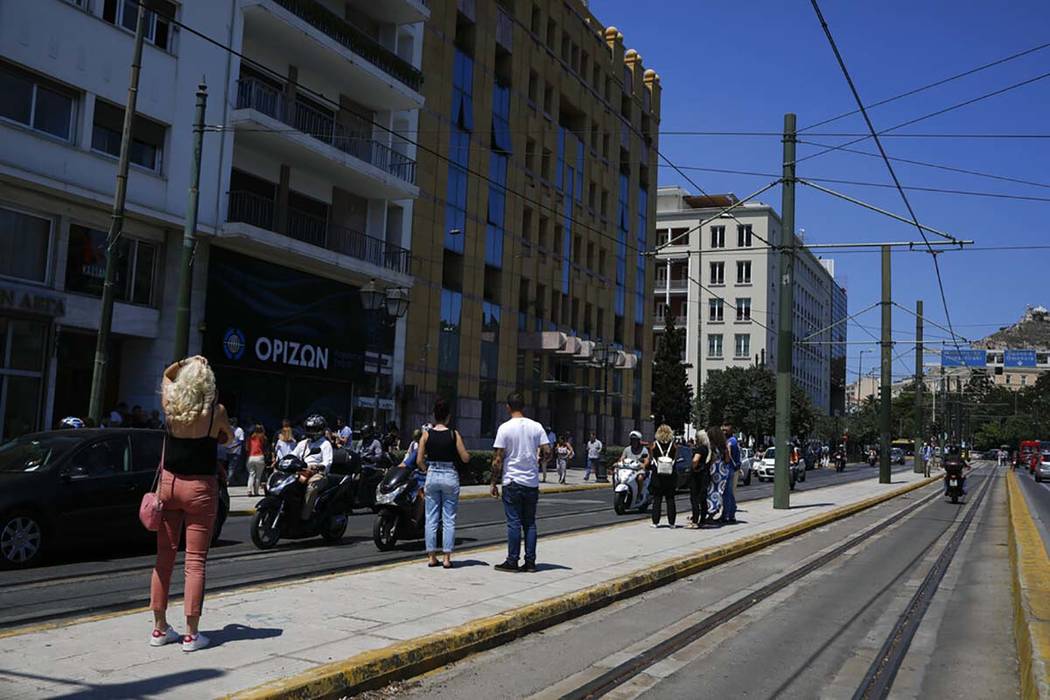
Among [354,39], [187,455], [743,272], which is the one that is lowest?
[187,455]

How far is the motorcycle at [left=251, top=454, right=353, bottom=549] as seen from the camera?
12148 millimetres

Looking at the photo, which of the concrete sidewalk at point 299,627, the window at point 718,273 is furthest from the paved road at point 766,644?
the window at point 718,273

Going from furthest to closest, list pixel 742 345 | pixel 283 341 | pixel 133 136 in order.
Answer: pixel 742 345, pixel 283 341, pixel 133 136

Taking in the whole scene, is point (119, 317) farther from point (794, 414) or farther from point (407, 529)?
point (794, 414)

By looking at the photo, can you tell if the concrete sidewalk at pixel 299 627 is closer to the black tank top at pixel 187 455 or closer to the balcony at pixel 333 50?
the black tank top at pixel 187 455

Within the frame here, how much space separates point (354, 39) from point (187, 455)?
24695 millimetres

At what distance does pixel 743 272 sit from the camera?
86.6 m

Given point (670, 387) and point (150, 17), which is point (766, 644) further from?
point (670, 387)

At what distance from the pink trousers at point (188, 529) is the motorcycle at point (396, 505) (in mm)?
6064

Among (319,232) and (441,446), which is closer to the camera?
(441,446)

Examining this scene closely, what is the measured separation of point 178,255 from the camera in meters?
23.4

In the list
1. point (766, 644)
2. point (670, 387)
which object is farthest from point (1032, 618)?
point (670, 387)

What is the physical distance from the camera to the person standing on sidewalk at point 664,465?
1588cm

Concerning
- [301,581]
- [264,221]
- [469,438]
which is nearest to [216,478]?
[301,581]
